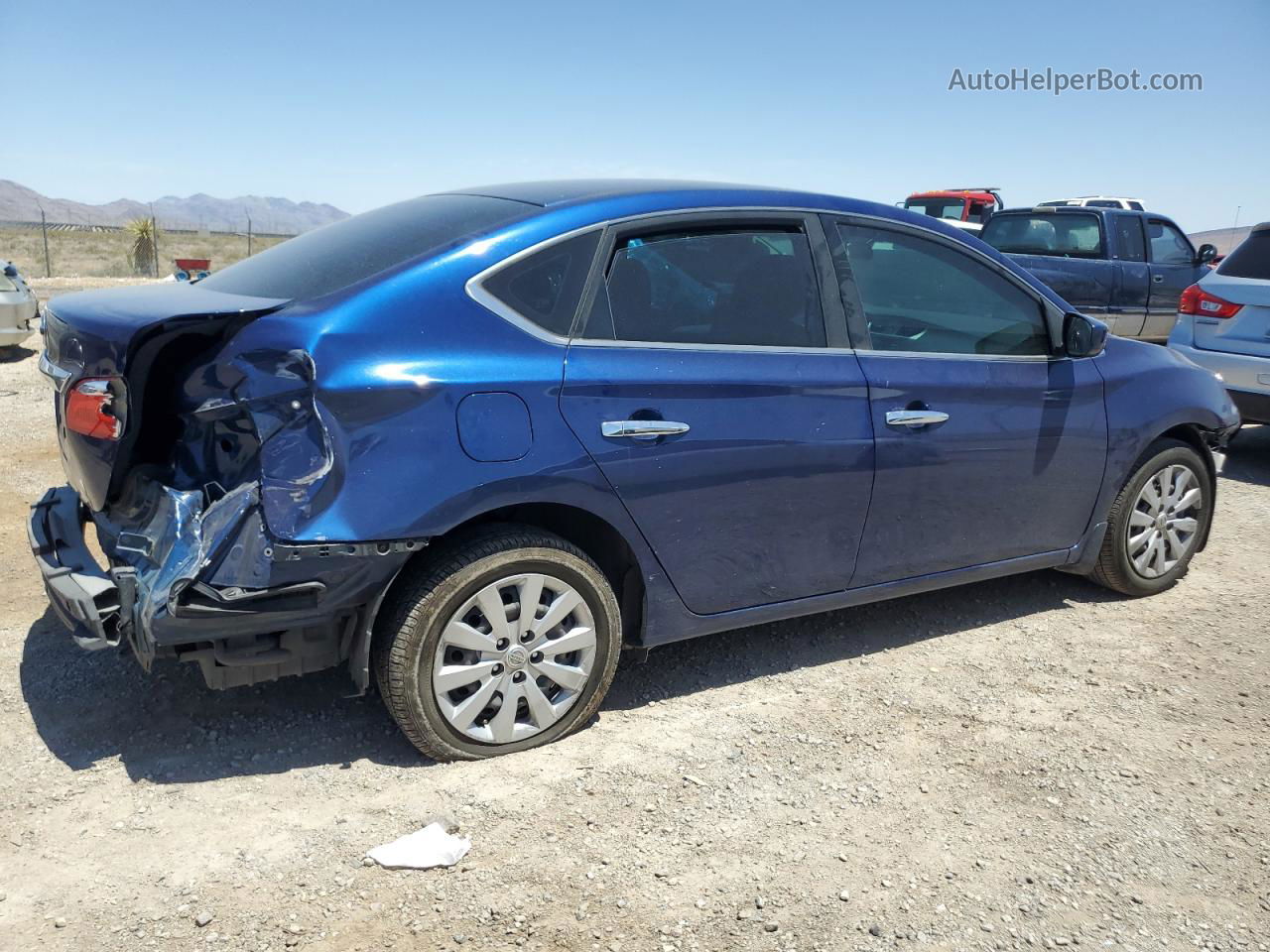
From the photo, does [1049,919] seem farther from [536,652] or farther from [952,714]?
[536,652]

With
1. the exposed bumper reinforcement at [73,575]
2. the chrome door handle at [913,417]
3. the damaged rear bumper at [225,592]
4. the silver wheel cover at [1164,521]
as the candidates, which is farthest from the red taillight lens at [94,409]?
the silver wheel cover at [1164,521]

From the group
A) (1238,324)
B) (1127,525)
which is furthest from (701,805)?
(1238,324)

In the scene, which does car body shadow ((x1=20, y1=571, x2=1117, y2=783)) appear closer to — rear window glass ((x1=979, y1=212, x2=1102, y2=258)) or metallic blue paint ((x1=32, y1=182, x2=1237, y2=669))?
metallic blue paint ((x1=32, y1=182, x2=1237, y2=669))

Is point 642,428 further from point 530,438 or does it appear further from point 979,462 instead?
point 979,462

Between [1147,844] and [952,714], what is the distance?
34.4 inches

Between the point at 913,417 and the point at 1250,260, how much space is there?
5.34 m

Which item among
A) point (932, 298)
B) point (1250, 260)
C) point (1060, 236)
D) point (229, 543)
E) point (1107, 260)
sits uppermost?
point (1060, 236)

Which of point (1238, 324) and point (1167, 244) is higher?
point (1167, 244)

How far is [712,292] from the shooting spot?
12.0ft

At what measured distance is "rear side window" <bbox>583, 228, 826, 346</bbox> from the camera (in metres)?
3.47

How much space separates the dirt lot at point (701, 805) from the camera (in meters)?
2.71

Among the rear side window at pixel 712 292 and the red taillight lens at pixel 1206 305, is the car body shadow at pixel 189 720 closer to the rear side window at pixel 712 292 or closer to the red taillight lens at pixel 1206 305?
the rear side window at pixel 712 292

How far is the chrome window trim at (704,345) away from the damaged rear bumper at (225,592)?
2.49ft

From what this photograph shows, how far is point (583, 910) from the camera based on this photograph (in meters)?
2.74
